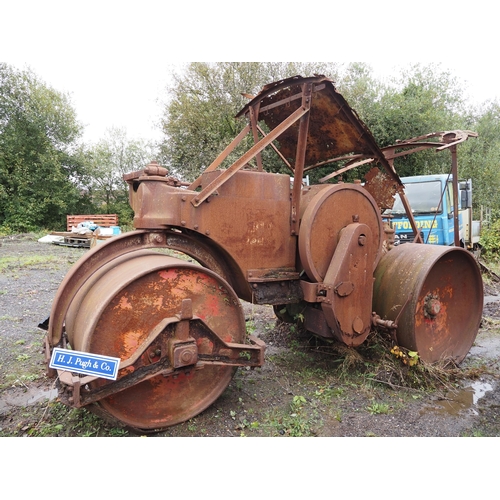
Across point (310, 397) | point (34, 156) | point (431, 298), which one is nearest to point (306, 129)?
point (431, 298)

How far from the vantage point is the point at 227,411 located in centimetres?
298

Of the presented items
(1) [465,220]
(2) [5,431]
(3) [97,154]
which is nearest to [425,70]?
(1) [465,220]

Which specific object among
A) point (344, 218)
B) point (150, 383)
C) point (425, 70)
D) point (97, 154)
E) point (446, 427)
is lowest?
point (446, 427)

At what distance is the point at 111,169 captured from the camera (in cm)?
2052

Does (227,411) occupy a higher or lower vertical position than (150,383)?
lower

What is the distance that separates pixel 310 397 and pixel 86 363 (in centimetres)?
187

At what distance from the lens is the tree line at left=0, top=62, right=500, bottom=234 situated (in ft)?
50.8

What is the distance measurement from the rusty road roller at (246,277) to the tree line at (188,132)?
10417 millimetres

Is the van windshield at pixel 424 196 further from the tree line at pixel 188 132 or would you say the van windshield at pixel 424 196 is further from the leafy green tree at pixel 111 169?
the leafy green tree at pixel 111 169

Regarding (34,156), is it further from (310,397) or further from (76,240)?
(310,397)

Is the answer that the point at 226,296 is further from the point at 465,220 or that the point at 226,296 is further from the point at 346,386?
the point at 465,220

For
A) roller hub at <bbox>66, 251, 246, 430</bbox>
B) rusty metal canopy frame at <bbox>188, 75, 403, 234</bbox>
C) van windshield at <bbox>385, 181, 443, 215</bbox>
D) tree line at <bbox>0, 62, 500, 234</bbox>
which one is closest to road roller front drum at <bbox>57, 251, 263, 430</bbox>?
roller hub at <bbox>66, 251, 246, 430</bbox>

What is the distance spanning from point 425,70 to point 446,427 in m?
18.8

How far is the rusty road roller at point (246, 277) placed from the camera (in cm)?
251
